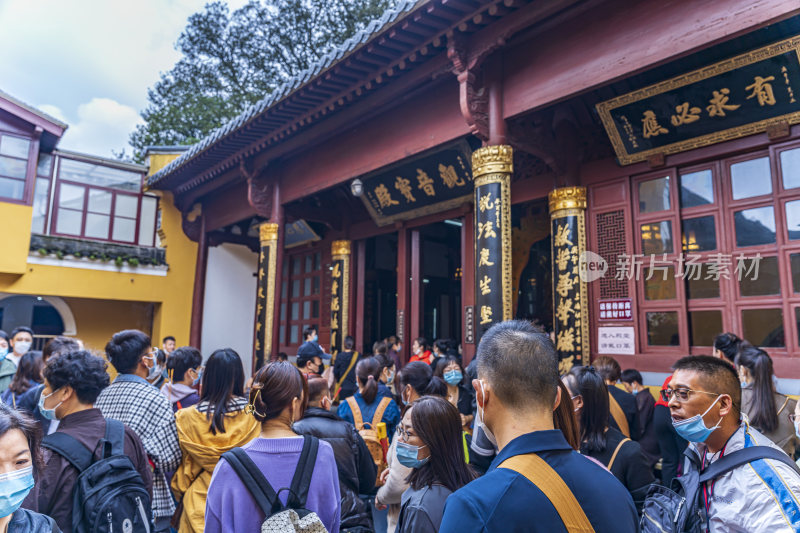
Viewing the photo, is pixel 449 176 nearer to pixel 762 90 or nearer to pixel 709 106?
pixel 709 106

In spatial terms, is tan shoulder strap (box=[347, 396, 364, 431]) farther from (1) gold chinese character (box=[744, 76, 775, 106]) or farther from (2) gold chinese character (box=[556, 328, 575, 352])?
(1) gold chinese character (box=[744, 76, 775, 106])

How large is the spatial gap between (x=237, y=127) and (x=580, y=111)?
459 centimetres

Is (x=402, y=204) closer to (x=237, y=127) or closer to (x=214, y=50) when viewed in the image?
(x=237, y=127)

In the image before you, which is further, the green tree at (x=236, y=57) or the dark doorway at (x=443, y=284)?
the green tree at (x=236, y=57)

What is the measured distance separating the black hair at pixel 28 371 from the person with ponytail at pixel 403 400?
2.48 m

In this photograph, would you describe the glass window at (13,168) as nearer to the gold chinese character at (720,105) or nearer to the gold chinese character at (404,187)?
the gold chinese character at (404,187)

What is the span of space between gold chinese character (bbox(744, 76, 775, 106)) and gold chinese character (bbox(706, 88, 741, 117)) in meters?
0.16

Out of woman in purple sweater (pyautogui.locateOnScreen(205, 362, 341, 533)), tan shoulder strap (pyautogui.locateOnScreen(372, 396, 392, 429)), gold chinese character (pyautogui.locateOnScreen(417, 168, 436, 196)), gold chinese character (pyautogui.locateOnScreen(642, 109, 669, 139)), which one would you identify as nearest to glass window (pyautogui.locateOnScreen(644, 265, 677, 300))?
gold chinese character (pyautogui.locateOnScreen(642, 109, 669, 139))

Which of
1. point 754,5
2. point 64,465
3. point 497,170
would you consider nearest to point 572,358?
point 497,170

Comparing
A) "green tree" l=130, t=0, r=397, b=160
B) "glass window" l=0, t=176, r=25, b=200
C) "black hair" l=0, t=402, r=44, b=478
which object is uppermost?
"green tree" l=130, t=0, r=397, b=160

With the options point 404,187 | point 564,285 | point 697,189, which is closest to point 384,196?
point 404,187

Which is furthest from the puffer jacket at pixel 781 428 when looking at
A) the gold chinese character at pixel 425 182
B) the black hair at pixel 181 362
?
the gold chinese character at pixel 425 182

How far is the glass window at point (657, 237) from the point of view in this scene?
5816 millimetres

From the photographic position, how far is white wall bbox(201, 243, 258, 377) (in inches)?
468
